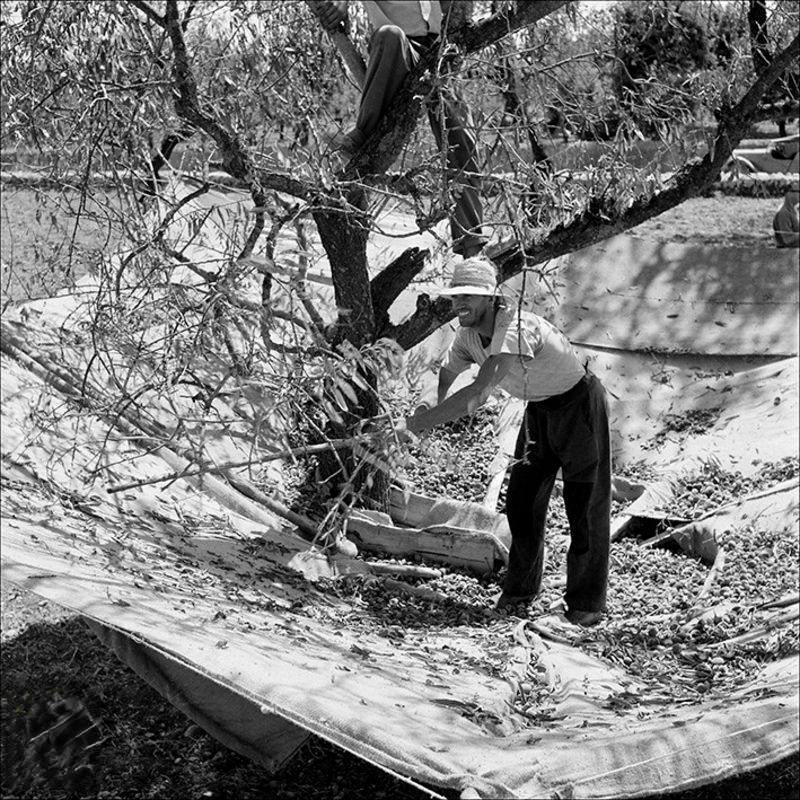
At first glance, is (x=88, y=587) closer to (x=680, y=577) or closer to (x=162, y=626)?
(x=162, y=626)

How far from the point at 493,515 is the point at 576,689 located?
1.62 m

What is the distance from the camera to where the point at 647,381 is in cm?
674

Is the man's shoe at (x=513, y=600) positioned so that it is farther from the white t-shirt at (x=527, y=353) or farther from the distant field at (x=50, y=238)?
the distant field at (x=50, y=238)

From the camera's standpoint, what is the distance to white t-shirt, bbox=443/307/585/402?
4023 mm

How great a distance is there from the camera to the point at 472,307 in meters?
4.04

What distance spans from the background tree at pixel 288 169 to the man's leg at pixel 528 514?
0.63 m

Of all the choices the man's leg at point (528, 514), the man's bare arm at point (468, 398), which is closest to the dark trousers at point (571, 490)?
the man's leg at point (528, 514)

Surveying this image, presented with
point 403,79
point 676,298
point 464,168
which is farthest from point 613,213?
point 676,298

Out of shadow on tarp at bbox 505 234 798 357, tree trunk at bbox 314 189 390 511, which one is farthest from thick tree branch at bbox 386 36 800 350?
shadow on tarp at bbox 505 234 798 357

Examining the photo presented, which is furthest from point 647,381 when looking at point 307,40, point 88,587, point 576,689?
point 88,587

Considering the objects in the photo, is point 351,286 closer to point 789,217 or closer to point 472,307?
point 472,307

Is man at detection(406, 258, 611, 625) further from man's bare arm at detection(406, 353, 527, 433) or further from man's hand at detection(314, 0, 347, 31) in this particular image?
man's hand at detection(314, 0, 347, 31)

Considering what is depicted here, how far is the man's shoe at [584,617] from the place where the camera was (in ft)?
15.1

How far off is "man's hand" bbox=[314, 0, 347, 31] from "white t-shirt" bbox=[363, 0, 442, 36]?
10 centimetres
